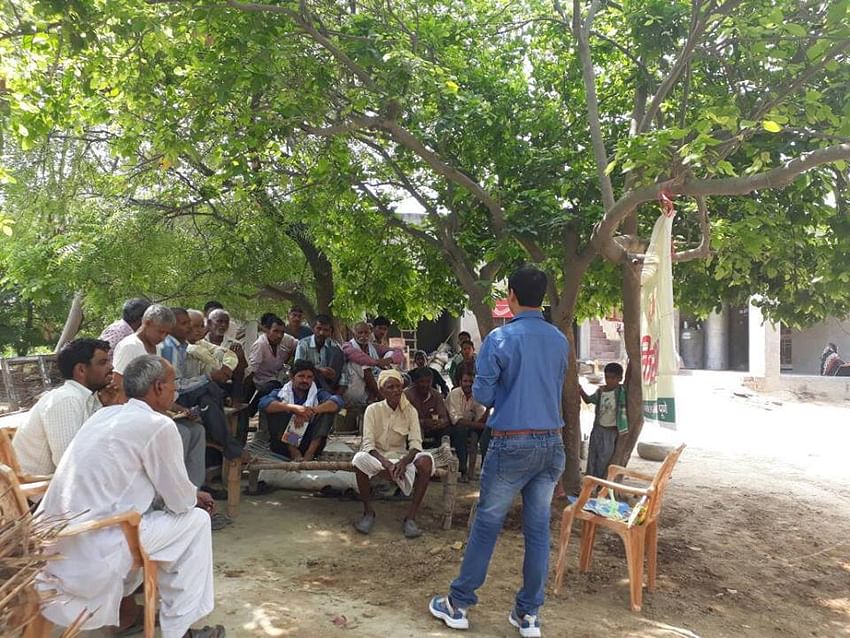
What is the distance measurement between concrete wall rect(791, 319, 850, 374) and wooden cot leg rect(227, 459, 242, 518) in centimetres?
2047

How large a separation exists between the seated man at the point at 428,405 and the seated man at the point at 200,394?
6.12 ft

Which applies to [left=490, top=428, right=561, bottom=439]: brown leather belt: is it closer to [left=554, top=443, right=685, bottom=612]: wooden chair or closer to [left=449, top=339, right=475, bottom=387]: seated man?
[left=554, top=443, right=685, bottom=612]: wooden chair

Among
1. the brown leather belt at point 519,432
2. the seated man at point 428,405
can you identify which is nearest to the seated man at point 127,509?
the brown leather belt at point 519,432

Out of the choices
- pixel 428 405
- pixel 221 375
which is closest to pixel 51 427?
pixel 221 375

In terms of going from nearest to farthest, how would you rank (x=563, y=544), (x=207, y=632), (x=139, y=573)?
(x=139, y=573), (x=207, y=632), (x=563, y=544)

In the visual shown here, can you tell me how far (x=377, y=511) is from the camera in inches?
243

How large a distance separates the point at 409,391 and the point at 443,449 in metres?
0.79

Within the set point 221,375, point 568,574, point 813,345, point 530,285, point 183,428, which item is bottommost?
point 568,574

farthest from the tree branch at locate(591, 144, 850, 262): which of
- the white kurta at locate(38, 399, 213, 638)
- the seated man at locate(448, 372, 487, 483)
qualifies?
the white kurta at locate(38, 399, 213, 638)

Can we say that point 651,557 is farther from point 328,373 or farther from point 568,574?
point 328,373

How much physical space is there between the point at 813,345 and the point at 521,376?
22.0m

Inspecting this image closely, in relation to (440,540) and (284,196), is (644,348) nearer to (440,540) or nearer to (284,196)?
(440,540)

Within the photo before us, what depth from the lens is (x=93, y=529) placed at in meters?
2.95

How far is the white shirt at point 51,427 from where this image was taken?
3.80 meters
